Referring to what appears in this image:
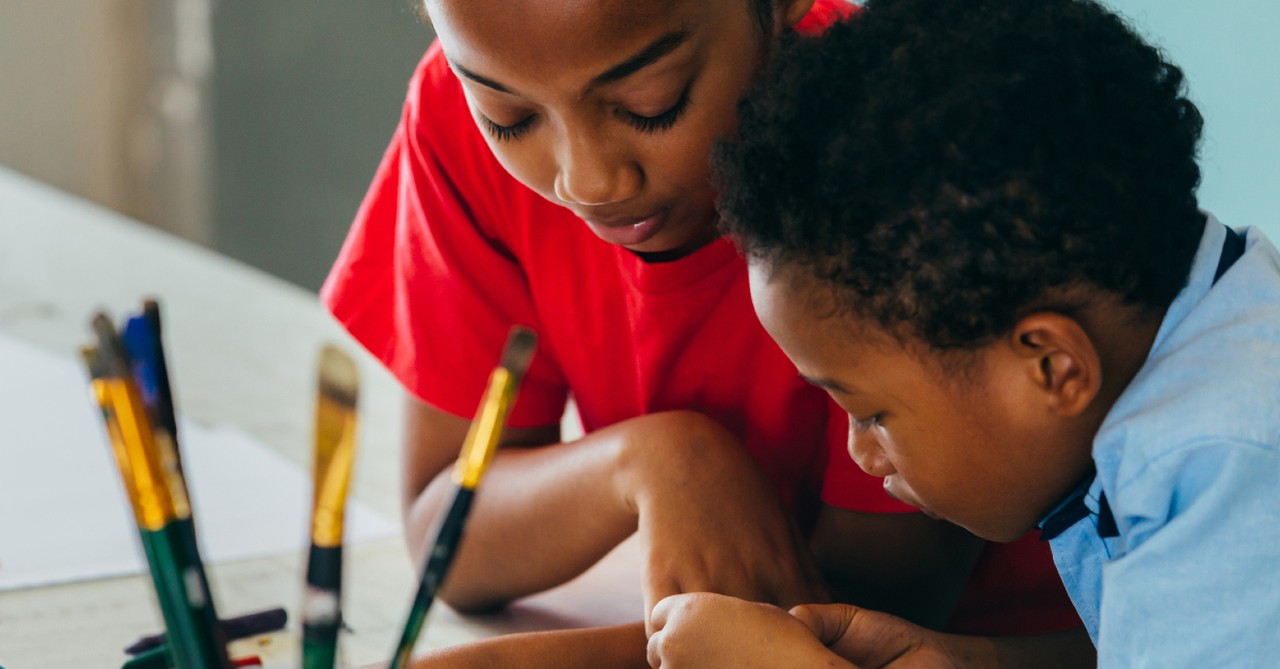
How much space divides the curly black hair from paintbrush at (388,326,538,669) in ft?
0.58

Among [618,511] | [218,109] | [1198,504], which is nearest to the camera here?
[1198,504]

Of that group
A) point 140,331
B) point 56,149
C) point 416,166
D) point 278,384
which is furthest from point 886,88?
point 56,149

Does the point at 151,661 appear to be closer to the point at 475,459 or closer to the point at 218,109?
the point at 475,459

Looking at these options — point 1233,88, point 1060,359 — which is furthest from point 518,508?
point 1233,88

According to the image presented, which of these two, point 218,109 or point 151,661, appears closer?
point 151,661

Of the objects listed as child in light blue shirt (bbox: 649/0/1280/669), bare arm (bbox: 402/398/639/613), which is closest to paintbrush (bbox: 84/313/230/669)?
child in light blue shirt (bbox: 649/0/1280/669)

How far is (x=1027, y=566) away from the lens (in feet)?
2.23

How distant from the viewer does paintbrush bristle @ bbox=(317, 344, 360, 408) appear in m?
0.28

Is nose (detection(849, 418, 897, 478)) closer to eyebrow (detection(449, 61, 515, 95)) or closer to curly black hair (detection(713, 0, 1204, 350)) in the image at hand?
curly black hair (detection(713, 0, 1204, 350))

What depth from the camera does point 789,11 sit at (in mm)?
545

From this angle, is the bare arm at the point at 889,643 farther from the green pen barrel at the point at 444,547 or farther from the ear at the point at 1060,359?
the green pen barrel at the point at 444,547

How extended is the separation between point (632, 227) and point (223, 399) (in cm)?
51

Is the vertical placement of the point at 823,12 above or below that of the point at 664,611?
above

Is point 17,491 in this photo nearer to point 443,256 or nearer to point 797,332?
point 443,256
